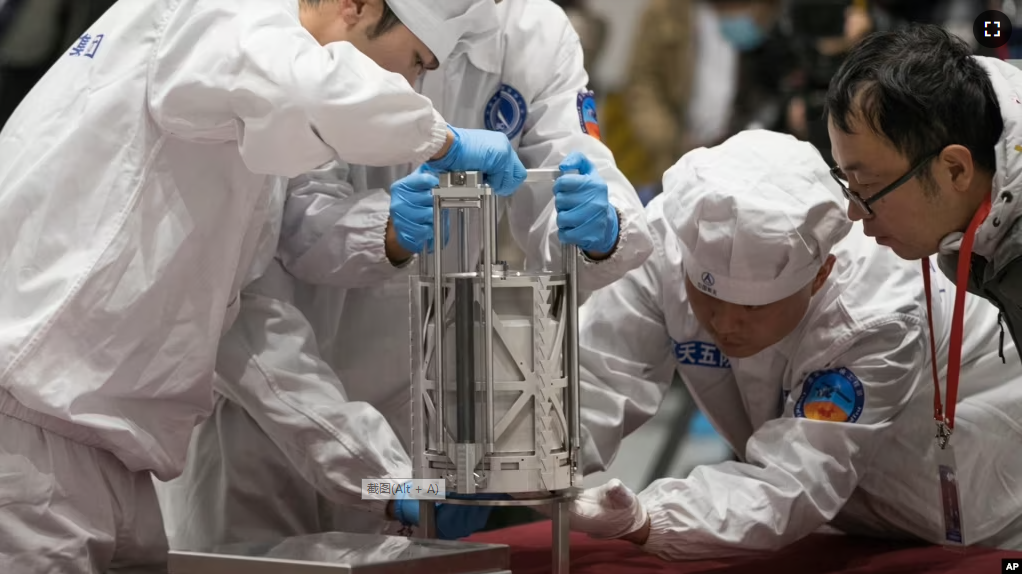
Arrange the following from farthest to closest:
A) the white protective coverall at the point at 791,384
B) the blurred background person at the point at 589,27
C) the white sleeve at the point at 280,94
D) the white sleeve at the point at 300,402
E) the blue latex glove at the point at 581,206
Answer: the blurred background person at the point at 589,27, the white protective coverall at the point at 791,384, the white sleeve at the point at 300,402, the blue latex glove at the point at 581,206, the white sleeve at the point at 280,94

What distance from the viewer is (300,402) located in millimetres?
2047

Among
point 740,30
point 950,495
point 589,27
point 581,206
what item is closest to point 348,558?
point 581,206

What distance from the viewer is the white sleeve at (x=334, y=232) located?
81.7 inches

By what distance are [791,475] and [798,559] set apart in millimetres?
214

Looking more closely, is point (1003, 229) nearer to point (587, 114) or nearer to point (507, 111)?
point (587, 114)

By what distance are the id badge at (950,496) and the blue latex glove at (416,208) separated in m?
0.93

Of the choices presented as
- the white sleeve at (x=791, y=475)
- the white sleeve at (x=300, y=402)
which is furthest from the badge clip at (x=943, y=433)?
the white sleeve at (x=300, y=402)

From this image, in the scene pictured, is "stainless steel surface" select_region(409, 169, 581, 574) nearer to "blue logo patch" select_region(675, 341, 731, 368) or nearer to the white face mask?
"blue logo patch" select_region(675, 341, 731, 368)

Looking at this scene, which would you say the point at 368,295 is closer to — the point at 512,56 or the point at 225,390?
the point at 225,390

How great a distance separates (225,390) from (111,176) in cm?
47

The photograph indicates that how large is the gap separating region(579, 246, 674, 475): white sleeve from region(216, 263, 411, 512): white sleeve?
48 centimetres

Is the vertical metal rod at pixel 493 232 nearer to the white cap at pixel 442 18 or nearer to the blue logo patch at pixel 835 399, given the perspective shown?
the white cap at pixel 442 18

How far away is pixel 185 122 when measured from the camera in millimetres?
1746

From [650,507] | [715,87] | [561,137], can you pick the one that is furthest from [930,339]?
[715,87]
